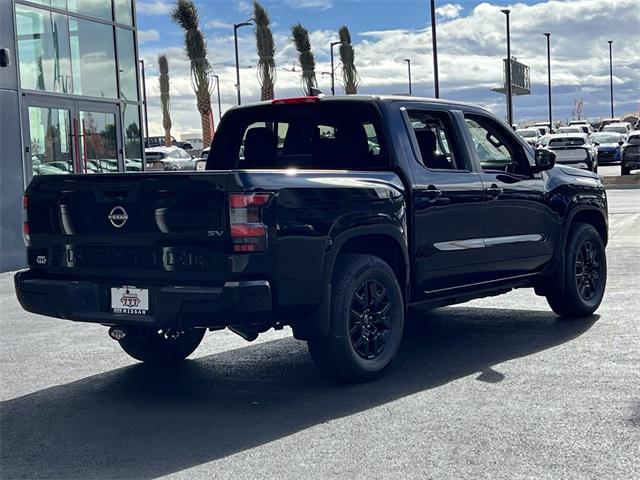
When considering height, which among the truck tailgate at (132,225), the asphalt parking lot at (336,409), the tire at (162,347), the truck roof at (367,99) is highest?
the truck roof at (367,99)

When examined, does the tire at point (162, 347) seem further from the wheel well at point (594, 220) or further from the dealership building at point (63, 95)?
the dealership building at point (63, 95)

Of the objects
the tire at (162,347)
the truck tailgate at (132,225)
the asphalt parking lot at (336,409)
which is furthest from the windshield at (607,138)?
the truck tailgate at (132,225)

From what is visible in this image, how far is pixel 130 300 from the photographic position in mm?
6219

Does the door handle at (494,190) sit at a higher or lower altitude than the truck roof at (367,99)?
lower

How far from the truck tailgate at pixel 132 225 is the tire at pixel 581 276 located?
13.3ft

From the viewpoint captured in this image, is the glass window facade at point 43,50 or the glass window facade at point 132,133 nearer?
the glass window facade at point 43,50

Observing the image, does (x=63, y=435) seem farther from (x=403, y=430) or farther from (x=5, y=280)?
(x=5, y=280)

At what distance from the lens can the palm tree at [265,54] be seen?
159 feet

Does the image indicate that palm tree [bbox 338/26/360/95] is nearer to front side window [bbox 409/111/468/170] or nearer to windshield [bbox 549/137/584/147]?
windshield [bbox 549/137/584/147]

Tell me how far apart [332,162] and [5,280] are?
355 inches

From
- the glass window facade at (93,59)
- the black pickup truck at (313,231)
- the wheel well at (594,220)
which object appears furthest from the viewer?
the glass window facade at (93,59)

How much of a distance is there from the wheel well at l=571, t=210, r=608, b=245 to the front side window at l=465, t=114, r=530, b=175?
101 cm

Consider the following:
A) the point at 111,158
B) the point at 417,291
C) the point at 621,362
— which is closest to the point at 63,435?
the point at 417,291

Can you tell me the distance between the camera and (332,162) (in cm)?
757
